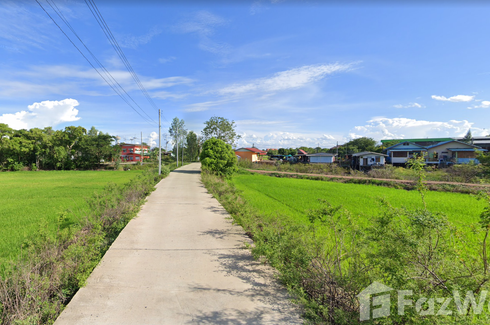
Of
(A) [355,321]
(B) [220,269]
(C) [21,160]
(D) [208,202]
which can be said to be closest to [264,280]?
(B) [220,269]

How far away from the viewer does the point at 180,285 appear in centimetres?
310

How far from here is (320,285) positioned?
2740 millimetres

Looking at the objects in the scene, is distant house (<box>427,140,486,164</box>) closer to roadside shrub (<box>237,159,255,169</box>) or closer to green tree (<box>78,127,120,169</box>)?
roadside shrub (<box>237,159,255,169</box>)

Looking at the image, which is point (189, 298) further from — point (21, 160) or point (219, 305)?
point (21, 160)

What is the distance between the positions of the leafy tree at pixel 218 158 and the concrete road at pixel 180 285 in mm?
15069

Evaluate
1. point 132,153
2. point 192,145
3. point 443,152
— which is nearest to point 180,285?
point 443,152

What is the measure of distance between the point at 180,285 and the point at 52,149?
41.0m

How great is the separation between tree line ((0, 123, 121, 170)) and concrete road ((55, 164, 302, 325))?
36.1 m

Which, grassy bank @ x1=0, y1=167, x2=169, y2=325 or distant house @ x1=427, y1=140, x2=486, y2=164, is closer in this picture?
grassy bank @ x1=0, y1=167, x2=169, y2=325

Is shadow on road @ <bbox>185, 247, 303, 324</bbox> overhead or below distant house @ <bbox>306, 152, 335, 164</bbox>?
below

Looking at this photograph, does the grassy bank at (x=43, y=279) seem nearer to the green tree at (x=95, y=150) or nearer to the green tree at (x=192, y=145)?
the green tree at (x=95, y=150)

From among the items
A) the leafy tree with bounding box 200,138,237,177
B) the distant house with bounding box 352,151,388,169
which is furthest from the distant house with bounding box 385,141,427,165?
the leafy tree with bounding box 200,138,237,177

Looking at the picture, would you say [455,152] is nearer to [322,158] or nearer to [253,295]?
[322,158]

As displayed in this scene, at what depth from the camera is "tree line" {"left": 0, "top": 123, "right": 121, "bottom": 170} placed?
31219 mm
